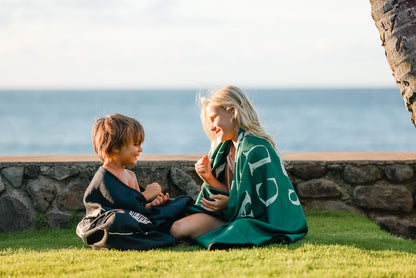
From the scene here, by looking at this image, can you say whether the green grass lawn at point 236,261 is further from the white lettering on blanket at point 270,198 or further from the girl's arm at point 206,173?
the girl's arm at point 206,173

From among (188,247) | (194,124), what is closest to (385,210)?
(188,247)

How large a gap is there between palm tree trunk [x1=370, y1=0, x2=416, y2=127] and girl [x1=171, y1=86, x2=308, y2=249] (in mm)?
994

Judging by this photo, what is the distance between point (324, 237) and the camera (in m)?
4.43

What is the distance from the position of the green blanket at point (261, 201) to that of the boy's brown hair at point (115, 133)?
759 mm

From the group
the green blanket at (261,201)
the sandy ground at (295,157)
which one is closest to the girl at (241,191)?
the green blanket at (261,201)

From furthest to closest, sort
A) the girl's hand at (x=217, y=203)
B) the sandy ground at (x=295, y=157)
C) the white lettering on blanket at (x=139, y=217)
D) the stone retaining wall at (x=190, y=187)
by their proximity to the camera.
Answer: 1. the sandy ground at (x=295, y=157)
2. the stone retaining wall at (x=190, y=187)
3. the girl's hand at (x=217, y=203)
4. the white lettering on blanket at (x=139, y=217)

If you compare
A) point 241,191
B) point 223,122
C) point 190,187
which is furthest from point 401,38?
point 190,187

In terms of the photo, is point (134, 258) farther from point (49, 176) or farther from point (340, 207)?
point (340, 207)

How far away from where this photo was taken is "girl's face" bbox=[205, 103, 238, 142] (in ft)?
14.3

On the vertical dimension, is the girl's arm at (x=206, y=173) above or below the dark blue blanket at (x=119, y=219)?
above

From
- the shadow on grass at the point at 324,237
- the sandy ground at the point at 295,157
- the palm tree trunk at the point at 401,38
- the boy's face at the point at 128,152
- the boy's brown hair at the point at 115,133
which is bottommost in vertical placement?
the shadow on grass at the point at 324,237

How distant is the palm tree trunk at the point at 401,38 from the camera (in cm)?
386

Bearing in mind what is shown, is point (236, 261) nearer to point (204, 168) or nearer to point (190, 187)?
point (204, 168)

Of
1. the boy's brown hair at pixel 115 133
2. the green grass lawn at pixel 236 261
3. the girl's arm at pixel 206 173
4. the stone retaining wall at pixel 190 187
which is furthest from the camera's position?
the stone retaining wall at pixel 190 187
